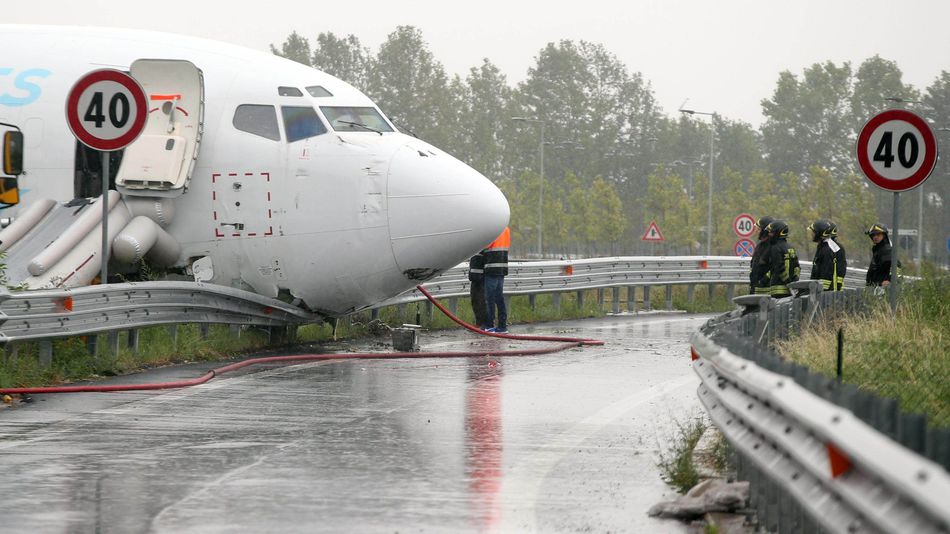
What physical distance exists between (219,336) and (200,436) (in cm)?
730

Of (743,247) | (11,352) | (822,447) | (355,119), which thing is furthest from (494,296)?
(743,247)

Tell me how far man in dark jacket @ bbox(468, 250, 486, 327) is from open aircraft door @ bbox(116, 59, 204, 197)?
22.7 feet

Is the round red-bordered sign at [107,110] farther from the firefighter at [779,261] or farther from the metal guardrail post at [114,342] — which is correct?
the firefighter at [779,261]

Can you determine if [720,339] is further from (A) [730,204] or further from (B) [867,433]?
(A) [730,204]

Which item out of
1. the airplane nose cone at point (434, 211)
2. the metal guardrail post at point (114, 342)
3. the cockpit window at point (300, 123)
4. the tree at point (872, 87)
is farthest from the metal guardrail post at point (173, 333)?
the tree at point (872, 87)

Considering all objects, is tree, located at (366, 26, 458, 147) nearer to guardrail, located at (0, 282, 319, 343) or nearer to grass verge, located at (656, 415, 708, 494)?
guardrail, located at (0, 282, 319, 343)

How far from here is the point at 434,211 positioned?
1719cm

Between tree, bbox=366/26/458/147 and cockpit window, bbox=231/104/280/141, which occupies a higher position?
tree, bbox=366/26/458/147

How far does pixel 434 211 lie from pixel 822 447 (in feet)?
38.7

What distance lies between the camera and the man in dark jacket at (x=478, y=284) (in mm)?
23562

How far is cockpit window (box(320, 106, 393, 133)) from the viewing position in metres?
17.8

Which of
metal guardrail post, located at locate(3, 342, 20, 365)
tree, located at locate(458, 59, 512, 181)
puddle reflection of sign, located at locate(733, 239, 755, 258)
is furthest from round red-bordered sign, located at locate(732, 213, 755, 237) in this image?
tree, located at locate(458, 59, 512, 181)

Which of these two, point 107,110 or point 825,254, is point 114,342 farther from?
point 825,254

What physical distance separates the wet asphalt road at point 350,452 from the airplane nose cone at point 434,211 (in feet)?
5.08
